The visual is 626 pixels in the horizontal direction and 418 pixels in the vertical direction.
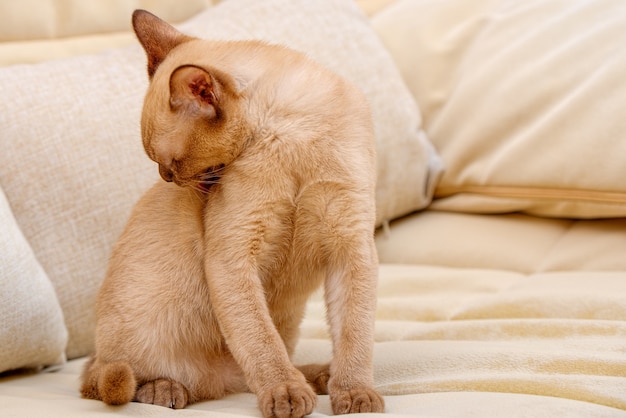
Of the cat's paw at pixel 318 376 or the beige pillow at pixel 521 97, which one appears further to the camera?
the beige pillow at pixel 521 97

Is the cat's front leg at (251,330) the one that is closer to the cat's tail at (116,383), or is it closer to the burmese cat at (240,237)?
the burmese cat at (240,237)

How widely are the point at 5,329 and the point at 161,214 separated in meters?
0.36

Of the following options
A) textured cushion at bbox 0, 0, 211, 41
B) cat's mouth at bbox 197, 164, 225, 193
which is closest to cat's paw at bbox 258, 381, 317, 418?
cat's mouth at bbox 197, 164, 225, 193

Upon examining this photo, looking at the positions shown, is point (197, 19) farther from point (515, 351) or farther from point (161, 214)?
point (515, 351)

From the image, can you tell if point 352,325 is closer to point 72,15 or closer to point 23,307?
point 23,307

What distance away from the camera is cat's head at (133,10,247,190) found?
1.27 meters

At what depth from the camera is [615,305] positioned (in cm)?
159

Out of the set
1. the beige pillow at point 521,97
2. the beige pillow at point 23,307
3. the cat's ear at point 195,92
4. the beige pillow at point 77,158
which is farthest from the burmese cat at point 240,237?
the beige pillow at point 521,97

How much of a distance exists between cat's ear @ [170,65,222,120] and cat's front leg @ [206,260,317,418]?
0.22m

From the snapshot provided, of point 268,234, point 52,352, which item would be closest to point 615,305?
point 268,234

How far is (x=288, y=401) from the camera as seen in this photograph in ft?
3.98

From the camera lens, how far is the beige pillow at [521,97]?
6.33ft

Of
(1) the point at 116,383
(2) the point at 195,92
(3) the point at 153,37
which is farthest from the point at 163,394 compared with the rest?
(3) the point at 153,37

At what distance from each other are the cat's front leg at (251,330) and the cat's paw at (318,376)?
0.17m
